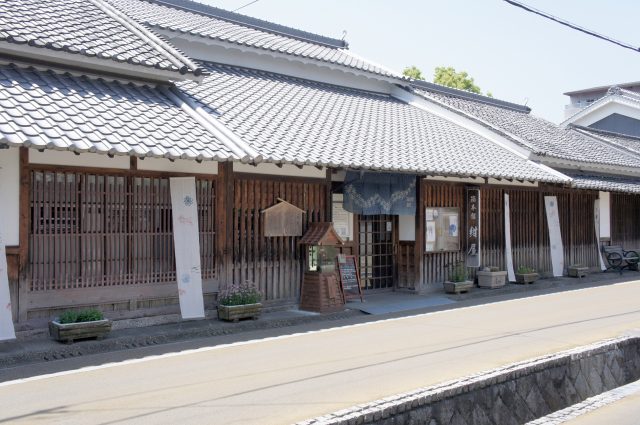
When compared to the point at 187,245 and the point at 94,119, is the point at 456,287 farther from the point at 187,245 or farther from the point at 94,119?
the point at 94,119

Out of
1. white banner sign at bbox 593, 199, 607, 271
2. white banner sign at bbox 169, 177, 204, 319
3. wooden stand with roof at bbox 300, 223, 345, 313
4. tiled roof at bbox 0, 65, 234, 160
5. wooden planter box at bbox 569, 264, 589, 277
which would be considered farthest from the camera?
white banner sign at bbox 593, 199, 607, 271

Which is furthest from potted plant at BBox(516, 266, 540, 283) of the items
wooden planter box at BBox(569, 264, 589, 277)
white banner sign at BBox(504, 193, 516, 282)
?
wooden planter box at BBox(569, 264, 589, 277)

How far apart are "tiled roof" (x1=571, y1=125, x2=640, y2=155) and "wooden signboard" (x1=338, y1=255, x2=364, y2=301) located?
19019mm

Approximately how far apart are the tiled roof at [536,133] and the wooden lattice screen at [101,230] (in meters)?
12.1

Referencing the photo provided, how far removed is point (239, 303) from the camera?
11.6 metres

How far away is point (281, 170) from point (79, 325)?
535 cm

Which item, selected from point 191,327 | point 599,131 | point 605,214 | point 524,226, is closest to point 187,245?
point 191,327

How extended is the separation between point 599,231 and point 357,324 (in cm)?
1459

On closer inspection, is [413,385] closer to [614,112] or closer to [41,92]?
[41,92]

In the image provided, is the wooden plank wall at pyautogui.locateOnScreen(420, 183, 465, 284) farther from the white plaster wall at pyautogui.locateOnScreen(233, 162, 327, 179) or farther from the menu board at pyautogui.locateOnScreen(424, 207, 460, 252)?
the white plaster wall at pyautogui.locateOnScreen(233, 162, 327, 179)

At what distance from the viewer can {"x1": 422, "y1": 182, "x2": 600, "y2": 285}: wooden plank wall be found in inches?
664

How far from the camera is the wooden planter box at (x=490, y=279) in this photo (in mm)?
17406

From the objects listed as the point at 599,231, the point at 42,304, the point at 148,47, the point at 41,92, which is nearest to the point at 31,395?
the point at 42,304

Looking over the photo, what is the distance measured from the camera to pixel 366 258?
16016 millimetres
